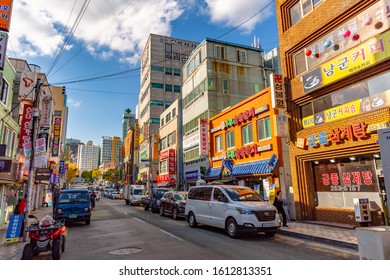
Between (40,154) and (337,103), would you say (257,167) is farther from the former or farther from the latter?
(40,154)

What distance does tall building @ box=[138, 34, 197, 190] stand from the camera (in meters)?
55.8

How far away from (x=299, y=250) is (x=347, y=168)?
261 inches

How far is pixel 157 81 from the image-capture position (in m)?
58.7

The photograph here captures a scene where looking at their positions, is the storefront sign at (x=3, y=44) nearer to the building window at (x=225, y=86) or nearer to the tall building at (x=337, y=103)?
the tall building at (x=337, y=103)

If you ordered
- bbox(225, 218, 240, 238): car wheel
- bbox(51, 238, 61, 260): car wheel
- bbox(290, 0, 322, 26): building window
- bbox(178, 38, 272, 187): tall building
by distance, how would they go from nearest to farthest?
bbox(51, 238, 61, 260): car wheel < bbox(225, 218, 240, 238): car wheel < bbox(290, 0, 322, 26): building window < bbox(178, 38, 272, 187): tall building

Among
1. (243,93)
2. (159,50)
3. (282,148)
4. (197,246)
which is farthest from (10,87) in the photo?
(159,50)

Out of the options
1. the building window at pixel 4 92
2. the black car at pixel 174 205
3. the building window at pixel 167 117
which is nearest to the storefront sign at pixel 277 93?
the black car at pixel 174 205

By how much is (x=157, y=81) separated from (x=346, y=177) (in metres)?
50.3

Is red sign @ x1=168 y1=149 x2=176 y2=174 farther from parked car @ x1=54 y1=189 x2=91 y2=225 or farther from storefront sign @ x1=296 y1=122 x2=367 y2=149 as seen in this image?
storefront sign @ x1=296 y1=122 x2=367 y2=149

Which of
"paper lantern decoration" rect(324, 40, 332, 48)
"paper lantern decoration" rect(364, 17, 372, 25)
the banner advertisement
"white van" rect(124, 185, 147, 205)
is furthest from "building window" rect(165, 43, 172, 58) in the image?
"paper lantern decoration" rect(364, 17, 372, 25)

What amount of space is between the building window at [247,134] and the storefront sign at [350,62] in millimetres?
5743

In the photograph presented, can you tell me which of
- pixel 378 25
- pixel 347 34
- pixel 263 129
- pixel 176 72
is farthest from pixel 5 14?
pixel 176 72

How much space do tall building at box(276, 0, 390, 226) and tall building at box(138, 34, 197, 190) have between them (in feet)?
130

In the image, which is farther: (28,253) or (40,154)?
(40,154)
